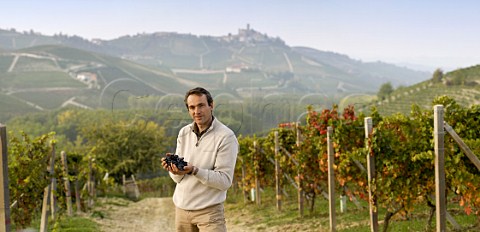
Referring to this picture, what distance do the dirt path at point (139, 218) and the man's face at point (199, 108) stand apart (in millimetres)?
6591

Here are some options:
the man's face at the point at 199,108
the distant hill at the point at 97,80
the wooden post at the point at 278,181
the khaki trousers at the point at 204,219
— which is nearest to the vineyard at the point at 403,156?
the wooden post at the point at 278,181

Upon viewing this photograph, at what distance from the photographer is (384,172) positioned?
665 cm

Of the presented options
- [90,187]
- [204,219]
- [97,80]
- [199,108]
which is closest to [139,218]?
[90,187]

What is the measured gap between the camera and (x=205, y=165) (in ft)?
11.5

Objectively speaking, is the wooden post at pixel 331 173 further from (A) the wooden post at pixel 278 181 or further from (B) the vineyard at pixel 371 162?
(A) the wooden post at pixel 278 181

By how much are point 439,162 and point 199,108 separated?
10.1 ft

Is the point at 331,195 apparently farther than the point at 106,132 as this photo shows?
No

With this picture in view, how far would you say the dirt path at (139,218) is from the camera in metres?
11.0

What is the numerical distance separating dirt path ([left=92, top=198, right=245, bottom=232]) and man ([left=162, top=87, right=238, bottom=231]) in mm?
6379

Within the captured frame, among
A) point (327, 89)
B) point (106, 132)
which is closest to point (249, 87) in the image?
point (327, 89)

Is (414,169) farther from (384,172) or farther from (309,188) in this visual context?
(309,188)

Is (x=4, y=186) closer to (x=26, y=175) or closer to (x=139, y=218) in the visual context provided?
(x=26, y=175)

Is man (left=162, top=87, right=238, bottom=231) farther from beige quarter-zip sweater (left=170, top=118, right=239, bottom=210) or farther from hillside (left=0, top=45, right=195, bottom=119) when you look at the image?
hillside (left=0, top=45, right=195, bottom=119)

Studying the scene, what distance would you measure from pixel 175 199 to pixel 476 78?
131 ft
